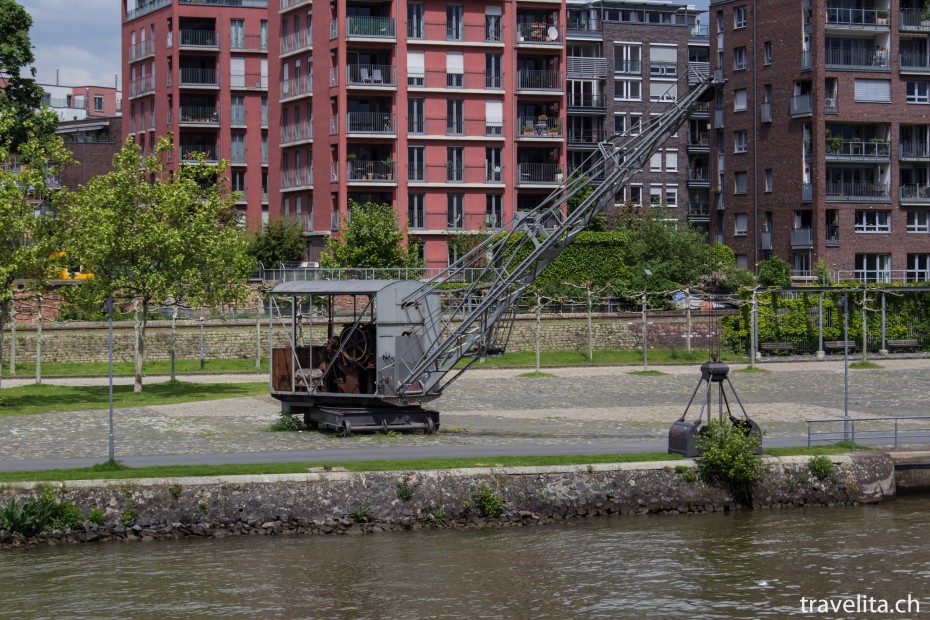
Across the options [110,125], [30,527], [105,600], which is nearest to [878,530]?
[105,600]

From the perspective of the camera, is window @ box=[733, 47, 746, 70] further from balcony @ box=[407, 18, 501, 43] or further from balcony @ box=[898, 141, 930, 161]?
balcony @ box=[407, 18, 501, 43]

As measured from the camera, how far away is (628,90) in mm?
101375

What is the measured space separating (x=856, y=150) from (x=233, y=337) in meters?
42.3

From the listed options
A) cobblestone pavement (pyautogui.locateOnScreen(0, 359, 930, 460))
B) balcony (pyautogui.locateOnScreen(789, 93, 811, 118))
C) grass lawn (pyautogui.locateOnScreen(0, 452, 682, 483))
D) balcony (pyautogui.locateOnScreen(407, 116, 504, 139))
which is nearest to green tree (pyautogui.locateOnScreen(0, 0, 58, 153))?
cobblestone pavement (pyautogui.locateOnScreen(0, 359, 930, 460))

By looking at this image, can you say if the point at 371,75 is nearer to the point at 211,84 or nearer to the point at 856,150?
the point at 211,84

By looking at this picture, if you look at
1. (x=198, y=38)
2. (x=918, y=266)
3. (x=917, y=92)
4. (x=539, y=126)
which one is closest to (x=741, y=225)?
(x=918, y=266)

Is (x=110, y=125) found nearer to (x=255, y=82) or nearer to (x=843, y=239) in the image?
(x=255, y=82)

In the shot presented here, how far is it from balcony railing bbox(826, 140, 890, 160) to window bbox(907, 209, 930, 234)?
448 cm

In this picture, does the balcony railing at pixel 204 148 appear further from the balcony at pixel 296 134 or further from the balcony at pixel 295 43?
the balcony at pixel 295 43

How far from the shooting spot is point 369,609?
2127 cm

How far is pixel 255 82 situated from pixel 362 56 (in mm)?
22202

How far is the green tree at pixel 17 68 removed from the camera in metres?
59.6

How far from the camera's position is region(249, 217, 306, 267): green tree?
258 ft

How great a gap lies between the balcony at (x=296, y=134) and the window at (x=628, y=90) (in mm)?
29398
